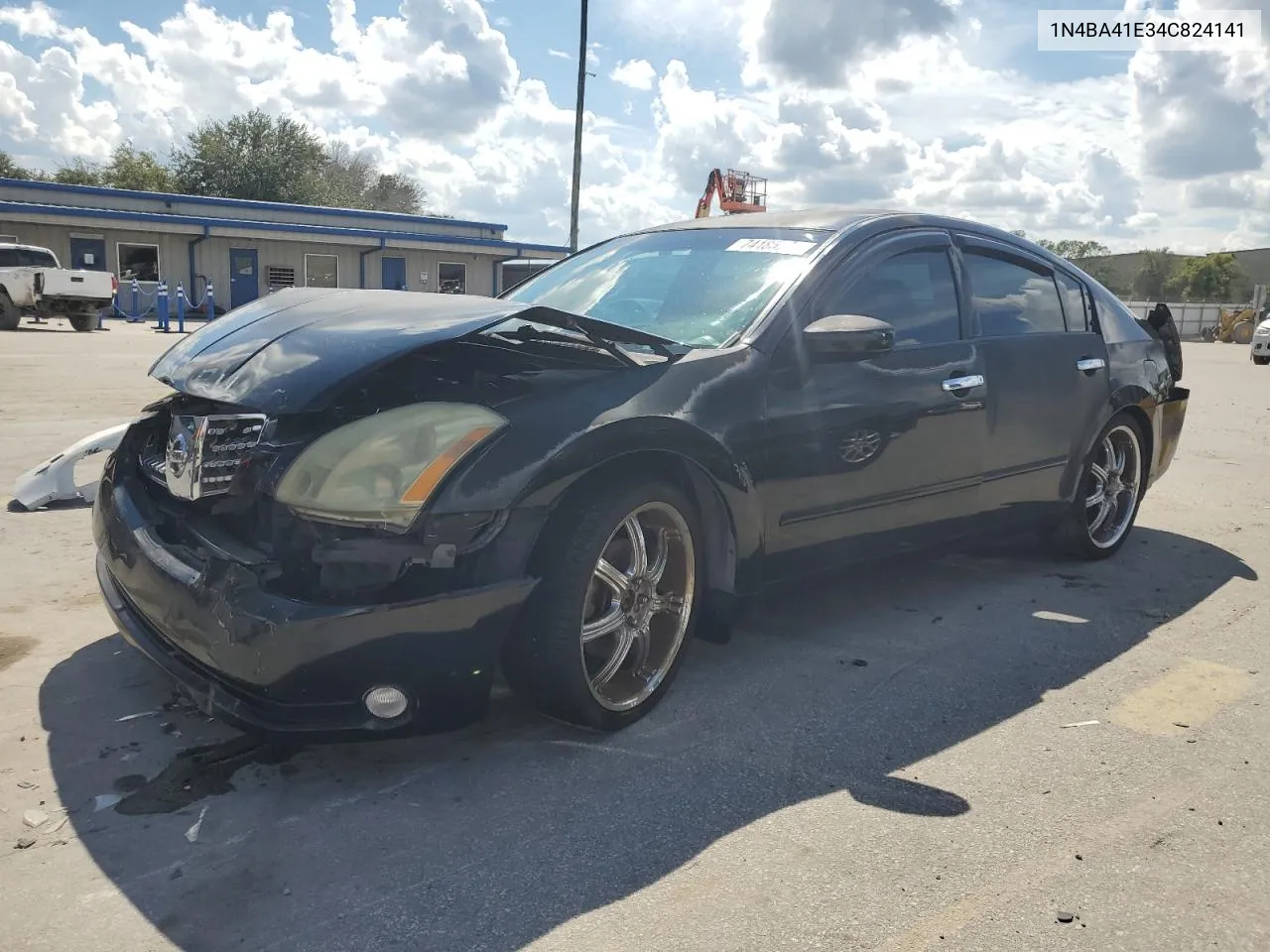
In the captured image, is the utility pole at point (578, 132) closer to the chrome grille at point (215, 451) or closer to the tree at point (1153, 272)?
the chrome grille at point (215, 451)

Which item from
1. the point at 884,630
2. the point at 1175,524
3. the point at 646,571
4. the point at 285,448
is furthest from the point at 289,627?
the point at 1175,524

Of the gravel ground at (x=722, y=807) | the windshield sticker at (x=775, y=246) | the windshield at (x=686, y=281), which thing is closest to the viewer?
the gravel ground at (x=722, y=807)

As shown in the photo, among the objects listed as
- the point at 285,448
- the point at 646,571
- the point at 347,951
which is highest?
the point at 285,448

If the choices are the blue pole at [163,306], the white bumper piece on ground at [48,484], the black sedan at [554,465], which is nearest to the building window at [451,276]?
the blue pole at [163,306]

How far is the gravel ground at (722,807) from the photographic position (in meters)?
2.12

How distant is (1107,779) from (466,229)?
39.5 meters

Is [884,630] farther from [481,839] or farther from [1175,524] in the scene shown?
[1175,524]

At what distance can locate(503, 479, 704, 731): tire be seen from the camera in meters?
2.71

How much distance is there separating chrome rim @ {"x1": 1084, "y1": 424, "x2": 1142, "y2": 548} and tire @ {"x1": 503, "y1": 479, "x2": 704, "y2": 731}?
276 cm

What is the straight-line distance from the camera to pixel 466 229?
40.0 m

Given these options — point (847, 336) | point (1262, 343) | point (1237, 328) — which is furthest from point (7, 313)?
point (1237, 328)

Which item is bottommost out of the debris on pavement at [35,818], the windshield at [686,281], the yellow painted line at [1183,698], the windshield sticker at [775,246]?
the debris on pavement at [35,818]

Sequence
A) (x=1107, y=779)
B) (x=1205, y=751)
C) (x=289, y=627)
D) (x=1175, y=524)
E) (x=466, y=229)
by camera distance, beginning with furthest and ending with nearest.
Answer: (x=466, y=229), (x=1175, y=524), (x=1205, y=751), (x=1107, y=779), (x=289, y=627)

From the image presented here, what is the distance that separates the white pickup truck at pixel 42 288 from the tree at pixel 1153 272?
70.5 meters
